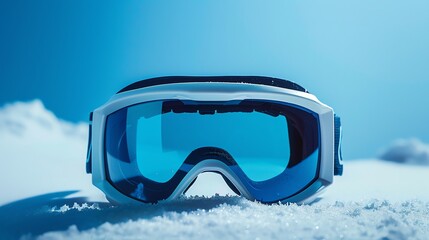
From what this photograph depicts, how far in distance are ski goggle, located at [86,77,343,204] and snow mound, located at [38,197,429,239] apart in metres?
0.38

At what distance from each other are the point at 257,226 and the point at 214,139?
0.67m

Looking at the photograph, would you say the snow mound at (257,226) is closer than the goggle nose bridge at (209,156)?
Yes

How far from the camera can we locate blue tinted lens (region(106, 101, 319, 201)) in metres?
1.52

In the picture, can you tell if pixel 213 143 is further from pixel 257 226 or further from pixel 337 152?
pixel 257 226

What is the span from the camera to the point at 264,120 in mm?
1656

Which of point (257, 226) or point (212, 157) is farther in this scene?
point (212, 157)

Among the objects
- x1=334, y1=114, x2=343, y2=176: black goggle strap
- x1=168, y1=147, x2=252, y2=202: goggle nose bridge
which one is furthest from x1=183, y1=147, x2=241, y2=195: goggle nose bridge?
x1=334, y1=114, x2=343, y2=176: black goggle strap

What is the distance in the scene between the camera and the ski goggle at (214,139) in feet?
4.76

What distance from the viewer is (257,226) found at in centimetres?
95

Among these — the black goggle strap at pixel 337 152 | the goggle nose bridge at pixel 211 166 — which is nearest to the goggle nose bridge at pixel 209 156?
the goggle nose bridge at pixel 211 166

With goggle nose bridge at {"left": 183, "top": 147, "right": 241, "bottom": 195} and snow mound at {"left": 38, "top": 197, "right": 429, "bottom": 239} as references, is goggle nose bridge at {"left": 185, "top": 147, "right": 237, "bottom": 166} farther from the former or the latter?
snow mound at {"left": 38, "top": 197, "right": 429, "bottom": 239}

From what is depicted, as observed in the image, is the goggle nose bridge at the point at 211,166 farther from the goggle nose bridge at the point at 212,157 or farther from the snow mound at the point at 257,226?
the snow mound at the point at 257,226

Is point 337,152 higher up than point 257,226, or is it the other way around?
point 337,152

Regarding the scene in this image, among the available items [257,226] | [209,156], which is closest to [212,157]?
[209,156]
